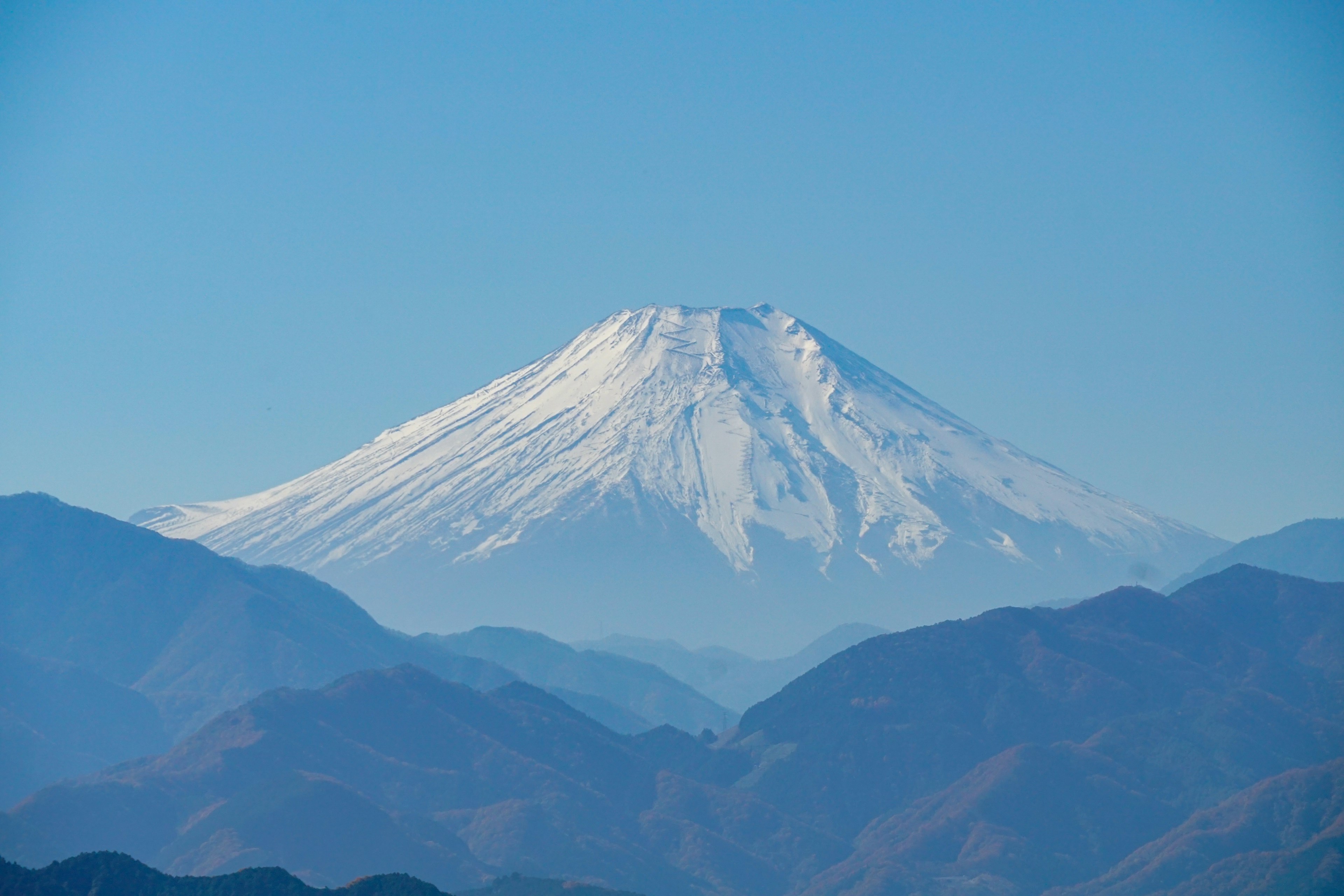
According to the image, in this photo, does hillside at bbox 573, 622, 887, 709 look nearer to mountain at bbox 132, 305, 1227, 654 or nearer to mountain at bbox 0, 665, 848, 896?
mountain at bbox 132, 305, 1227, 654

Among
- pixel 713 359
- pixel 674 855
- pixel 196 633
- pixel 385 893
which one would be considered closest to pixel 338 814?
pixel 674 855

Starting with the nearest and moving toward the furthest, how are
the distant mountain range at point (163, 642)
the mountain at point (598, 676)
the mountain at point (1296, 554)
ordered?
the distant mountain range at point (163, 642)
the mountain at point (598, 676)
the mountain at point (1296, 554)

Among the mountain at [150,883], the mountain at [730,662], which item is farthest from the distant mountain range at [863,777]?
the mountain at [730,662]

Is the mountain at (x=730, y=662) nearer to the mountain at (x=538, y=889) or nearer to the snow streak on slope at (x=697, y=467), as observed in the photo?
the snow streak on slope at (x=697, y=467)

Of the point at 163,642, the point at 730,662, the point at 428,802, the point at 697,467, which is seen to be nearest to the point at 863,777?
the point at 428,802

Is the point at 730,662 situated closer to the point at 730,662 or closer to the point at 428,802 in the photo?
the point at 730,662
